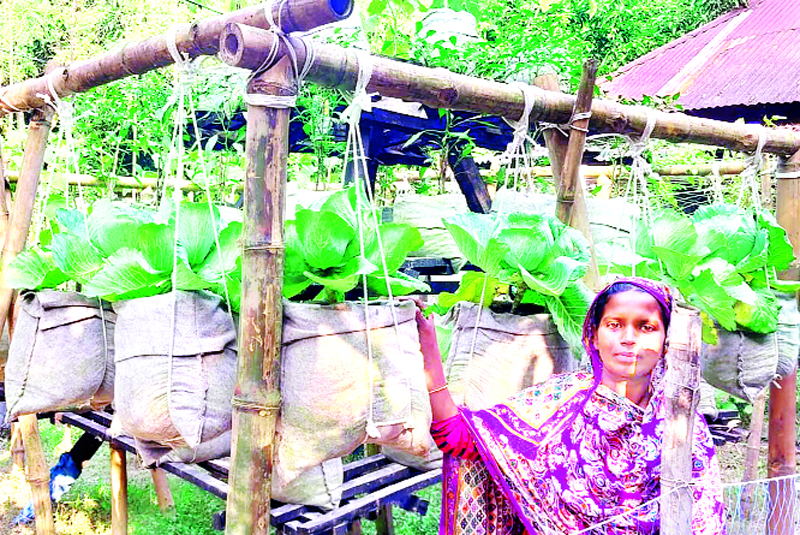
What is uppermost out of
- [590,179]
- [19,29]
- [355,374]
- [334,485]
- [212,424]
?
[19,29]

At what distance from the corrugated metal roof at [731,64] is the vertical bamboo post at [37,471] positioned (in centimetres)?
588

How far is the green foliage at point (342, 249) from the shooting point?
1602 mm

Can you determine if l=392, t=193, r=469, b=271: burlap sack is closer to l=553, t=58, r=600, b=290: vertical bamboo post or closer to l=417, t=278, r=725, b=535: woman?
l=553, t=58, r=600, b=290: vertical bamboo post

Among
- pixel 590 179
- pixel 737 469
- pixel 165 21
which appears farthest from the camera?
pixel 165 21

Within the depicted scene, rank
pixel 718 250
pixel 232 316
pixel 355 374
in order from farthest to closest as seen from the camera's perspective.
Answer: pixel 718 250
pixel 232 316
pixel 355 374

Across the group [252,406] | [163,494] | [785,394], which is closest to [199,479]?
[252,406]

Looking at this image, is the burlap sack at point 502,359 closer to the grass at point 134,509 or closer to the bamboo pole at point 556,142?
the bamboo pole at point 556,142

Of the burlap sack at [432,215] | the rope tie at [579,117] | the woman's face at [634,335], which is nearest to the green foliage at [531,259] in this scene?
the woman's face at [634,335]

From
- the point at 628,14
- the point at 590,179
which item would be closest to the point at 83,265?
the point at 590,179

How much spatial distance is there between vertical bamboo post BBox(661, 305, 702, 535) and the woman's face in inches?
11.9

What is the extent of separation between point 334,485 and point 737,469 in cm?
434

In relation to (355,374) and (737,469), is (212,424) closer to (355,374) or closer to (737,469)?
(355,374)

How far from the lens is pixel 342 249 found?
1622mm

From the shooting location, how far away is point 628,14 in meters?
10.5
